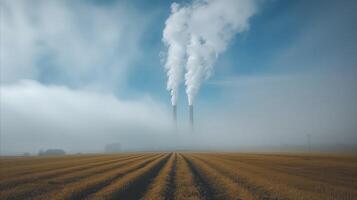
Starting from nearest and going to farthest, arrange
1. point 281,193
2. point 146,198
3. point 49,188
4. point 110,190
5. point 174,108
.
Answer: point 146,198, point 281,193, point 110,190, point 49,188, point 174,108

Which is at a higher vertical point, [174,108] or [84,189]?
[174,108]

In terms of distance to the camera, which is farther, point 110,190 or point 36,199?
point 110,190

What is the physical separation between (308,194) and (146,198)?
47.7 ft

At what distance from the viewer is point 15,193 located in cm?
2181

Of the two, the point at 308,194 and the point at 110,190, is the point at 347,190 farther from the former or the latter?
the point at 110,190

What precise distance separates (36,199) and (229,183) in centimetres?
1893

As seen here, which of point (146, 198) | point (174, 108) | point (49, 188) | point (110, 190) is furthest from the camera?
point (174, 108)

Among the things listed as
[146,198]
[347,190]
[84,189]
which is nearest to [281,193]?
[347,190]

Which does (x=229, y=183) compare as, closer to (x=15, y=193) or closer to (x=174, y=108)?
(x=15, y=193)

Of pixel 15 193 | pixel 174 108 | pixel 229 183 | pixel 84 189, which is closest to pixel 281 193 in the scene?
pixel 229 183

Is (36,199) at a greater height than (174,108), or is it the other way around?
(174,108)

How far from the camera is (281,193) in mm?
20609

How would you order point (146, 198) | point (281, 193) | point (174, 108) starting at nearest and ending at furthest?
point (146, 198) → point (281, 193) → point (174, 108)

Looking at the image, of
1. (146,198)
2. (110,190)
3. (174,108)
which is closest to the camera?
(146,198)
